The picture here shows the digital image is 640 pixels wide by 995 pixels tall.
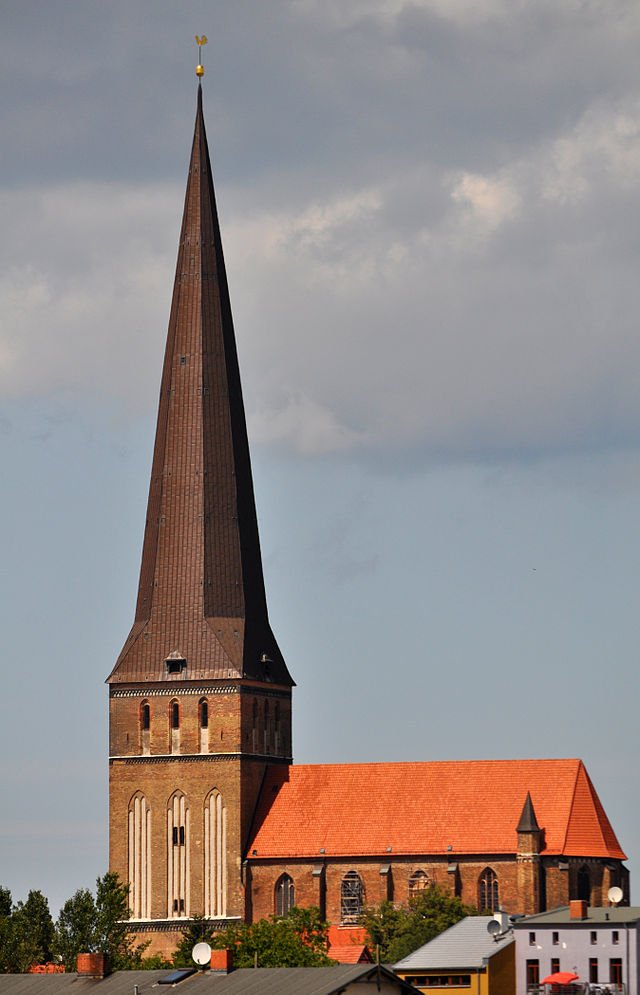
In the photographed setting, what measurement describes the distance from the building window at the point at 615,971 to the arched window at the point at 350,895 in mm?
39093

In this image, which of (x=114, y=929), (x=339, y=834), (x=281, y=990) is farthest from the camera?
(x=339, y=834)

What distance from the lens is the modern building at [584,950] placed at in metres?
101

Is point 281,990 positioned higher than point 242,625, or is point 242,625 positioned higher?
point 242,625

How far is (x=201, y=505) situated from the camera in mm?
141375

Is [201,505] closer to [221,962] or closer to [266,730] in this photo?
[266,730]

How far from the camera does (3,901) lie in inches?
5354

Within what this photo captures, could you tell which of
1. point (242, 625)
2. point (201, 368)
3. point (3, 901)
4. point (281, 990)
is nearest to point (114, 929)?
point (3, 901)

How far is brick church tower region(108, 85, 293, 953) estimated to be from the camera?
139375 mm

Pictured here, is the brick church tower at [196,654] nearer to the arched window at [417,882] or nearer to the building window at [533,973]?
→ the arched window at [417,882]

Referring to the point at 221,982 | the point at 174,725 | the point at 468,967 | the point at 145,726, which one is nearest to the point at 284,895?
the point at 174,725

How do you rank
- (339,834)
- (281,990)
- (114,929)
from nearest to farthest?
(281,990) < (114,929) < (339,834)

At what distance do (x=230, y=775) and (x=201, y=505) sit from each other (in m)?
12.0

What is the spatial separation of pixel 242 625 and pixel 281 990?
5334cm

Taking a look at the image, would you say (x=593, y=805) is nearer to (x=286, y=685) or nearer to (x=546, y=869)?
(x=546, y=869)
